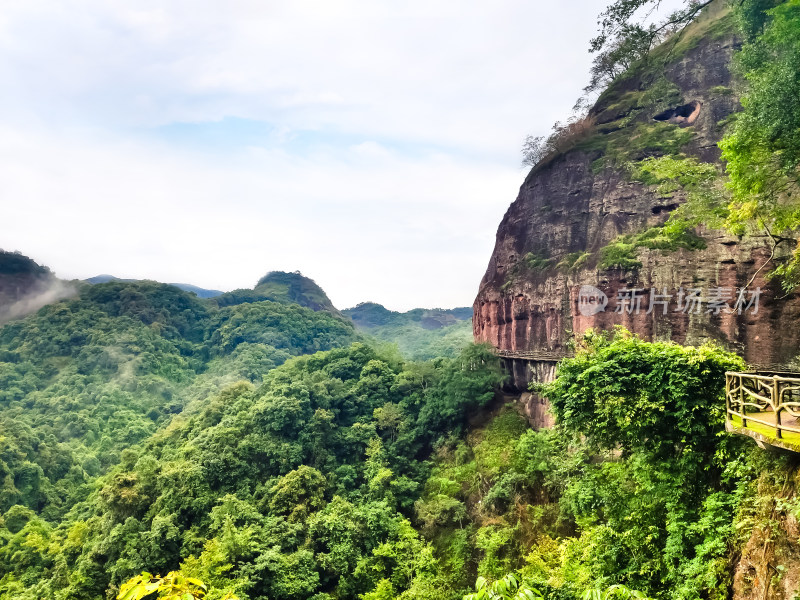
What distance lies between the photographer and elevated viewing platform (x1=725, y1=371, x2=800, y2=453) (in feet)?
20.1

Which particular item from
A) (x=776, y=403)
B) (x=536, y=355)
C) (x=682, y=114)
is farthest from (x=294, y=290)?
(x=776, y=403)

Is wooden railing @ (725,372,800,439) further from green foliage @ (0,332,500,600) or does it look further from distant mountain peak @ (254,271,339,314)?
distant mountain peak @ (254,271,339,314)

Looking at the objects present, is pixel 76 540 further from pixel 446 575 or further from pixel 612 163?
pixel 612 163

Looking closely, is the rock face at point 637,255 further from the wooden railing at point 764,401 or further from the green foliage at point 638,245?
the wooden railing at point 764,401

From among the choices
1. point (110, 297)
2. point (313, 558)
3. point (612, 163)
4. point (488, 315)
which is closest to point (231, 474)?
point (313, 558)

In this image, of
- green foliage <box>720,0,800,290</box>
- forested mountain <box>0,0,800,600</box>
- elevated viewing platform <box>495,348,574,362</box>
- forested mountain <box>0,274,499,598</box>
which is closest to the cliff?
forested mountain <box>0,274,499,598</box>

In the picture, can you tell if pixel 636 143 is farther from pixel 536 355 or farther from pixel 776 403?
pixel 776 403

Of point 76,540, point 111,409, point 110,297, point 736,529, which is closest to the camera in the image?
point 736,529

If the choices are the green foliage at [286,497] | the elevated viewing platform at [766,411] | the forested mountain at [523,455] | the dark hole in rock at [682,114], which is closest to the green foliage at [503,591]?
the forested mountain at [523,455]

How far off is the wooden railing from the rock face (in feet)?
34.2

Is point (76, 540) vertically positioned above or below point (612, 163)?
below

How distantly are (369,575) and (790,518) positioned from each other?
16.7 metres

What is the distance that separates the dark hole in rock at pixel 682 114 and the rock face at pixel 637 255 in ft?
0.17

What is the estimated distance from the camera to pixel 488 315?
31.0m
